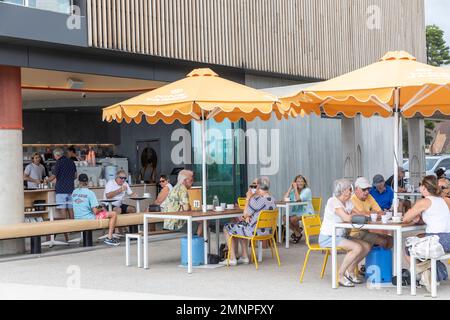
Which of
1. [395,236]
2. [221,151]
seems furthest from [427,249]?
[221,151]

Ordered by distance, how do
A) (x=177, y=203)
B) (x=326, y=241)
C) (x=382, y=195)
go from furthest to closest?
(x=382, y=195), (x=177, y=203), (x=326, y=241)

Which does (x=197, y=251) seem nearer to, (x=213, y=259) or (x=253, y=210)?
(x=213, y=259)

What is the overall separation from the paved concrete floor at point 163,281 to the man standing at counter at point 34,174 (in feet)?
14.0

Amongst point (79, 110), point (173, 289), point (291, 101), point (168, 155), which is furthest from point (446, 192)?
point (79, 110)

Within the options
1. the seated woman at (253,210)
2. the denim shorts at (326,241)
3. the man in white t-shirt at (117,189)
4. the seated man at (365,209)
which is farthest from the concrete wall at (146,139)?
the denim shorts at (326,241)

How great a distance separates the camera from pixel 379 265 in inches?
339

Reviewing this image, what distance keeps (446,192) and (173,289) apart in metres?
4.45

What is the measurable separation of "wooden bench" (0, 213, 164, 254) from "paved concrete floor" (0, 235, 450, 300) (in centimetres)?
39

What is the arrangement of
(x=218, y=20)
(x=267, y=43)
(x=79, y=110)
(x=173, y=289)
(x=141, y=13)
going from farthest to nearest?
(x=79, y=110) < (x=267, y=43) < (x=218, y=20) < (x=141, y=13) < (x=173, y=289)

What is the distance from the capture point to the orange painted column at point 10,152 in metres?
12.1

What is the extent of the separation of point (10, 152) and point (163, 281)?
14.3 ft

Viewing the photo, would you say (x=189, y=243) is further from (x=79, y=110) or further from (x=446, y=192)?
(x=79, y=110)

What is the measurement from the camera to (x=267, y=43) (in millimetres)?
16453

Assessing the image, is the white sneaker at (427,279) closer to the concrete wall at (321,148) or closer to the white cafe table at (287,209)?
the white cafe table at (287,209)
